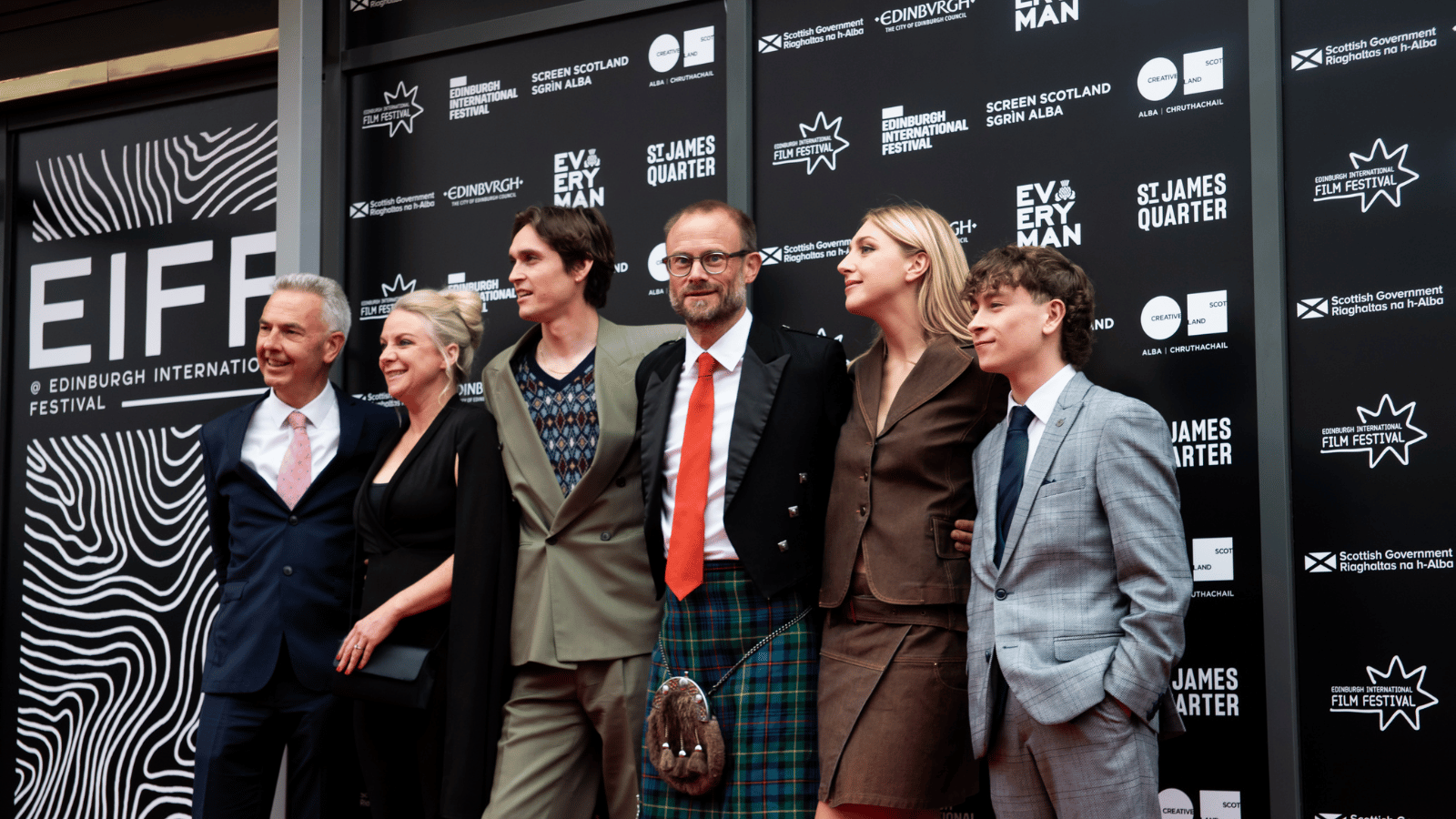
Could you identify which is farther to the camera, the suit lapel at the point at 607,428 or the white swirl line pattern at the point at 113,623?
the white swirl line pattern at the point at 113,623

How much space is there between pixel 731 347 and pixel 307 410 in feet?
5.03

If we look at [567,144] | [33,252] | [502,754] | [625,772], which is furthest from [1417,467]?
[33,252]

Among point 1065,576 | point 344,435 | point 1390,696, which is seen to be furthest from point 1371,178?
point 344,435

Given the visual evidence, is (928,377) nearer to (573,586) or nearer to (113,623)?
(573,586)

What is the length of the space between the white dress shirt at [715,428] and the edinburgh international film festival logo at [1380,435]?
158cm

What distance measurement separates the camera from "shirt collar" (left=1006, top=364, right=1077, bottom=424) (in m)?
2.99

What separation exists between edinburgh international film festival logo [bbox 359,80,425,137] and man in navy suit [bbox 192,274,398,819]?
1.11m

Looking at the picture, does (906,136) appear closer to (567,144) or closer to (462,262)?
(567,144)

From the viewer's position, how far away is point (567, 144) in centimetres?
482

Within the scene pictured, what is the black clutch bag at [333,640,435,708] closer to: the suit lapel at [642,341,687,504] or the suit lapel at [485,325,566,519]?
the suit lapel at [485,325,566,519]

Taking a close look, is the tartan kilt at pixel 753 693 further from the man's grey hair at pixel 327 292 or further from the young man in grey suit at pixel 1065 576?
the man's grey hair at pixel 327 292

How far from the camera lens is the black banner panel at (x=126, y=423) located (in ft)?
17.6

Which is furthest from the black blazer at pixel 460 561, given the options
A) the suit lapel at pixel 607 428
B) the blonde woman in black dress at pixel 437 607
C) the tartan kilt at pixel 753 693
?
the tartan kilt at pixel 753 693

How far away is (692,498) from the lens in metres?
3.26
